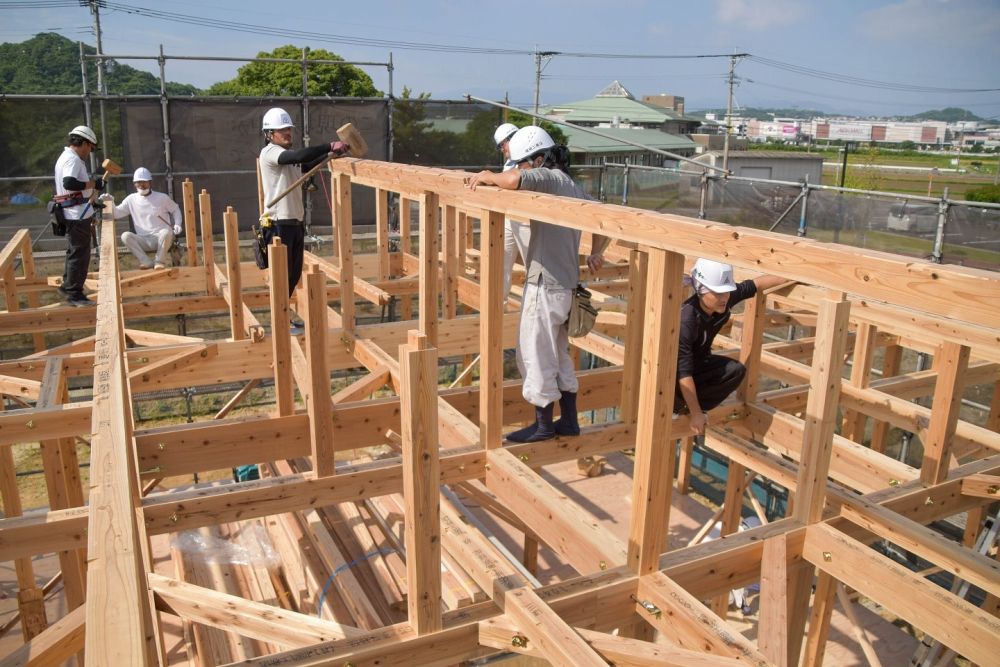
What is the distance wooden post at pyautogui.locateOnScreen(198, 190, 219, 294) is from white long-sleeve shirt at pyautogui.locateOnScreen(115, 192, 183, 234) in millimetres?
1254

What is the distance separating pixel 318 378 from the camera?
4285mm

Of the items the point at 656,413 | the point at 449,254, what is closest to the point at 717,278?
the point at 656,413

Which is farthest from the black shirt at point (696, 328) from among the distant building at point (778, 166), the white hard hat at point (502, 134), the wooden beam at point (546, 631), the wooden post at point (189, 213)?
the distant building at point (778, 166)

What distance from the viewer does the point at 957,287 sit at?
217 centimetres

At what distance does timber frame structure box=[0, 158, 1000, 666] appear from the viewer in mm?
2697

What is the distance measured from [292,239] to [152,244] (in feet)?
12.4

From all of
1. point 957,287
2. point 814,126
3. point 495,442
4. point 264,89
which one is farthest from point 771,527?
point 814,126

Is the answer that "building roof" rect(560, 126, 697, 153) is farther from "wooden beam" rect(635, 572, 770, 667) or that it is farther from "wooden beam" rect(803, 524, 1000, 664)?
"wooden beam" rect(635, 572, 770, 667)

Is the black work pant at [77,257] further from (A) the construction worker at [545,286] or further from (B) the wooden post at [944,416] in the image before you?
(B) the wooden post at [944,416]

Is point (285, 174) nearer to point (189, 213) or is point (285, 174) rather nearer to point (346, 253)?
point (346, 253)

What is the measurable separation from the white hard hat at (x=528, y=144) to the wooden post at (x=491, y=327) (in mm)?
371

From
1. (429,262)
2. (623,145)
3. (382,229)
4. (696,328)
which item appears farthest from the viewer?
(623,145)

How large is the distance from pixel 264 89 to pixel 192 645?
40961 millimetres

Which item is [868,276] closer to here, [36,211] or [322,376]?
[322,376]
